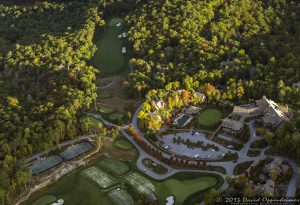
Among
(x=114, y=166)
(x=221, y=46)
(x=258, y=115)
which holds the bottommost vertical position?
(x=114, y=166)

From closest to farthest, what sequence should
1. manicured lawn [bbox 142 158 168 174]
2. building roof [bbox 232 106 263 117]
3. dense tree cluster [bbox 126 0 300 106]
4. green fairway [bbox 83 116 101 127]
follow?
manicured lawn [bbox 142 158 168 174] → building roof [bbox 232 106 263 117] → green fairway [bbox 83 116 101 127] → dense tree cluster [bbox 126 0 300 106]

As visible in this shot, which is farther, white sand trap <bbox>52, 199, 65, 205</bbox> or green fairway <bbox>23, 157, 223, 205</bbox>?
white sand trap <bbox>52, 199, 65, 205</bbox>

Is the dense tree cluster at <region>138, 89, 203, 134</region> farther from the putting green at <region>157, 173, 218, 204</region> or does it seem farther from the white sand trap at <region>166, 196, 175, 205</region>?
the white sand trap at <region>166, 196, 175, 205</region>

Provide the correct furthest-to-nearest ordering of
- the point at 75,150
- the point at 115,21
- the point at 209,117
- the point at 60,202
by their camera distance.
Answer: the point at 115,21, the point at 209,117, the point at 75,150, the point at 60,202

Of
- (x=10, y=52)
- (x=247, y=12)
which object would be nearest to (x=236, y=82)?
(x=247, y=12)

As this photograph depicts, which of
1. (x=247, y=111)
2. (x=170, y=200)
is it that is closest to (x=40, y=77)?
(x=247, y=111)

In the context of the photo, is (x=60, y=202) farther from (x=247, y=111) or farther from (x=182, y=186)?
(x=247, y=111)

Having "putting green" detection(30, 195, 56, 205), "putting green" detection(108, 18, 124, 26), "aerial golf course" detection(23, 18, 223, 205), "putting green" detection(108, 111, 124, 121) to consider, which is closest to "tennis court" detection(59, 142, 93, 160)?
"aerial golf course" detection(23, 18, 223, 205)
